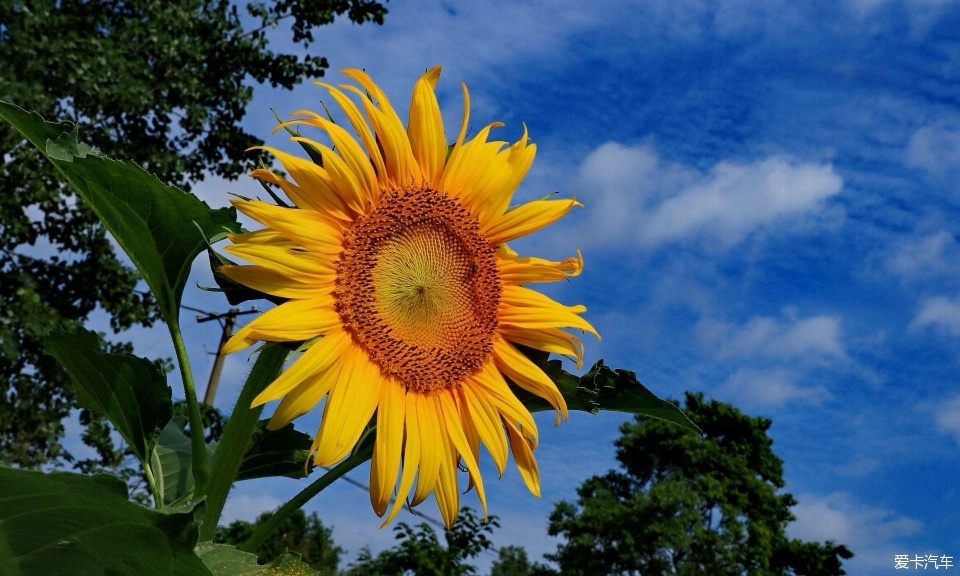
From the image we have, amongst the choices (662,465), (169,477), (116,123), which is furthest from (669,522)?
(169,477)

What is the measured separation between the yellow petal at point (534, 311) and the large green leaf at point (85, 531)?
63 cm

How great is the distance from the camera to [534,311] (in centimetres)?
140

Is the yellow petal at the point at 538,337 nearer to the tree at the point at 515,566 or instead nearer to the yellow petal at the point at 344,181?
the yellow petal at the point at 344,181

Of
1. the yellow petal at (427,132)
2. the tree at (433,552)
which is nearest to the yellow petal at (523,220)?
the yellow petal at (427,132)

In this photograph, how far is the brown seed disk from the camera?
4.33 feet

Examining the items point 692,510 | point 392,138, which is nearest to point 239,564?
point 392,138

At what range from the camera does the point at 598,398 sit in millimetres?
1404

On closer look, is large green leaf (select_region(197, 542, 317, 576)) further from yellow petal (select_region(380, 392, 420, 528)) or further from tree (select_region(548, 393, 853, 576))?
tree (select_region(548, 393, 853, 576))

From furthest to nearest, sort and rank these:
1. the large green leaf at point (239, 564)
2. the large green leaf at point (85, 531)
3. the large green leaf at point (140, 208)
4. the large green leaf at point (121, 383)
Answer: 1. the large green leaf at point (121, 383)
2. the large green leaf at point (140, 208)
3. the large green leaf at point (239, 564)
4. the large green leaf at point (85, 531)

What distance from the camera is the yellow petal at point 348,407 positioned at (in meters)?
1.23

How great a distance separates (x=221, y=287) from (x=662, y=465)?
85.6 feet

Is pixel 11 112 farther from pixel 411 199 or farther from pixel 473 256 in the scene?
pixel 473 256

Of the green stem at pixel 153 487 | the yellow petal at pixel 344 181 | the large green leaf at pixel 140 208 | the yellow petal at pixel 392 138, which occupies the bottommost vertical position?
the green stem at pixel 153 487

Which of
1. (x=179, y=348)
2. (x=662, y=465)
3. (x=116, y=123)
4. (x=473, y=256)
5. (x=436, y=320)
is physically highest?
(x=662, y=465)
